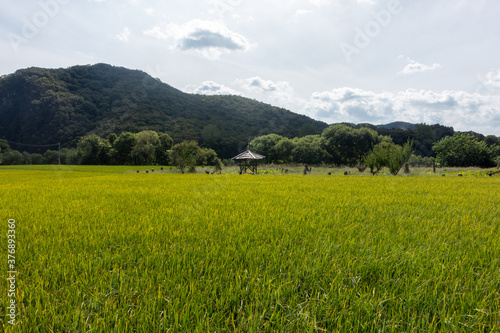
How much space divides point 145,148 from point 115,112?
33.2m

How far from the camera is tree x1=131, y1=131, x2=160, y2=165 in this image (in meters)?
53.5

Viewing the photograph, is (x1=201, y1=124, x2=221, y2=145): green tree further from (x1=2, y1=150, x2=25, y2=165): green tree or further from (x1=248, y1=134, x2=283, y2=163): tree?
(x1=2, y1=150, x2=25, y2=165): green tree

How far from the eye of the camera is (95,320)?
123 centimetres

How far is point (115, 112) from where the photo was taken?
75375 mm

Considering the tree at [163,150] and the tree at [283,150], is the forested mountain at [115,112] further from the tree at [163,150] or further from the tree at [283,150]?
the tree at [283,150]

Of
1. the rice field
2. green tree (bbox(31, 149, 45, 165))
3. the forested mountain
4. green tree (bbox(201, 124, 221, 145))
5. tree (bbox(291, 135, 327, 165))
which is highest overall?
the forested mountain

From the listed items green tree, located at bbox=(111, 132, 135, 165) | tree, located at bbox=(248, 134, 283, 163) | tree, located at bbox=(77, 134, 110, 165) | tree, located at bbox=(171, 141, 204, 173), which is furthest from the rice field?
tree, located at bbox=(77, 134, 110, 165)

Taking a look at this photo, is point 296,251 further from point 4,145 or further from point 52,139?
point 4,145

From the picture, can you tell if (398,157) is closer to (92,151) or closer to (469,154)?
(469,154)

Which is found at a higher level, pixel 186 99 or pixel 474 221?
pixel 186 99

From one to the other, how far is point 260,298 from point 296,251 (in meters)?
0.85

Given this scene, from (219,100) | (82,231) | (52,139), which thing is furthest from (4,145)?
(82,231)

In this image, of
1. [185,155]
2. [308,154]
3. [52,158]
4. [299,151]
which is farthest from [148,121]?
[185,155]

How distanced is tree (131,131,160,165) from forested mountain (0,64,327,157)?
396 inches
